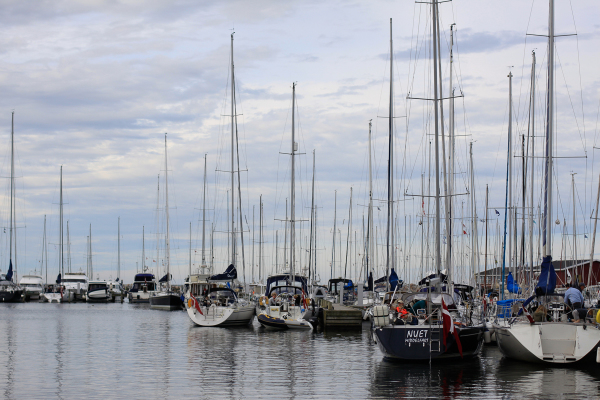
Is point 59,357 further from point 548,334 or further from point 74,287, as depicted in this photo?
point 74,287

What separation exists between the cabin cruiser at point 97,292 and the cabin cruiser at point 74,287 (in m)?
1.81

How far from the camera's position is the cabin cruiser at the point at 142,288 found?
88562 millimetres

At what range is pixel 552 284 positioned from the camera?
24.3m

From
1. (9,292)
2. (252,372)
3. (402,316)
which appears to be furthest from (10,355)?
(9,292)

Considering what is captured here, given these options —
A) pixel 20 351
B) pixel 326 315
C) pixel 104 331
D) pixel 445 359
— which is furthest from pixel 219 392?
pixel 104 331

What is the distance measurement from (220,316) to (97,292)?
47632mm

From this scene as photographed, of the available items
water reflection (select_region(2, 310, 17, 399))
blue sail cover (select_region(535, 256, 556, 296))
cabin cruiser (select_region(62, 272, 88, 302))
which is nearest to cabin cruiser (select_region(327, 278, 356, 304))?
water reflection (select_region(2, 310, 17, 399))

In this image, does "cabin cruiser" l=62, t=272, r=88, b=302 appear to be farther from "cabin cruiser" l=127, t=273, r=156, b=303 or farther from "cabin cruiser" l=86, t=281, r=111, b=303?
"cabin cruiser" l=127, t=273, r=156, b=303

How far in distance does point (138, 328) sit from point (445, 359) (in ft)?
83.2

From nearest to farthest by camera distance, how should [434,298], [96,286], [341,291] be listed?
[434,298]
[341,291]
[96,286]

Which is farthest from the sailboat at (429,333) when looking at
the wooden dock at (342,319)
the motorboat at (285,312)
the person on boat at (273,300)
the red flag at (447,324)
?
the person on boat at (273,300)

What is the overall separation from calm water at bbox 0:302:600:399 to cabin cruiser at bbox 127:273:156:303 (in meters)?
53.0

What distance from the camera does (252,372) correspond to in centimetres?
2306

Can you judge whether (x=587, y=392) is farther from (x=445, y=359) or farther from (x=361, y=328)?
(x=361, y=328)
